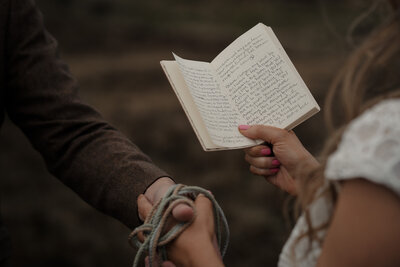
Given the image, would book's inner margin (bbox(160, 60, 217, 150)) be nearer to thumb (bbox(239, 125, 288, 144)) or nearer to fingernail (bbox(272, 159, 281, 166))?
thumb (bbox(239, 125, 288, 144))

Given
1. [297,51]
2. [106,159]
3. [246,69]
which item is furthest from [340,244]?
[297,51]

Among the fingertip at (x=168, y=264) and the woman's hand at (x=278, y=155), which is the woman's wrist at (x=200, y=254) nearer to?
the fingertip at (x=168, y=264)

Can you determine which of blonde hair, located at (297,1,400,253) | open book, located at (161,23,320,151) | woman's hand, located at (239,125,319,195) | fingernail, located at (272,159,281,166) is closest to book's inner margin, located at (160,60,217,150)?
open book, located at (161,23,320,151)

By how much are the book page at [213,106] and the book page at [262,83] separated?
3 cm

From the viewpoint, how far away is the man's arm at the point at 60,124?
4.85ft

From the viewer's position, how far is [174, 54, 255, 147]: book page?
1.38m

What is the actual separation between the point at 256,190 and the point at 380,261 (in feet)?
9.96

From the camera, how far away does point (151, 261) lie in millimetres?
1210

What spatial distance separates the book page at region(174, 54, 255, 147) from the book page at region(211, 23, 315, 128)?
0.03 meters

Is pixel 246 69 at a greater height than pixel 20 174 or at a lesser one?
greater

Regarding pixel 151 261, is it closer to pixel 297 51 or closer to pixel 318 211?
pixel 318 211

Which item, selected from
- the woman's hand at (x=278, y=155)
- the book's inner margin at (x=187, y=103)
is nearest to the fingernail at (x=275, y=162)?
the woman's hand at (x=278, y=155)

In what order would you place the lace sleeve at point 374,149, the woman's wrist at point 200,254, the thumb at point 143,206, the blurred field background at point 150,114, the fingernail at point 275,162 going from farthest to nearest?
the blurred field background at point 150,114 < the fingernail at point 275,162 < the thumb at point 143,206 < the woman's wrist at point 200,254 < the lace sleeve at point 374,149

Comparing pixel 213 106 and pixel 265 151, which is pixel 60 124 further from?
pixel 265 151
